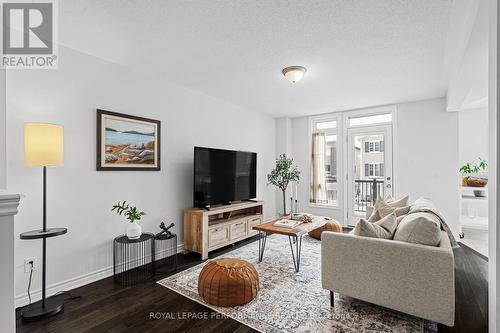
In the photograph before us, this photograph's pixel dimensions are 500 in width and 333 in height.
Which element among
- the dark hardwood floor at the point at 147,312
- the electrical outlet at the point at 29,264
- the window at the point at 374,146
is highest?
the window at the point at 374,146

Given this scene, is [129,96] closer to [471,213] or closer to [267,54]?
[267,54]

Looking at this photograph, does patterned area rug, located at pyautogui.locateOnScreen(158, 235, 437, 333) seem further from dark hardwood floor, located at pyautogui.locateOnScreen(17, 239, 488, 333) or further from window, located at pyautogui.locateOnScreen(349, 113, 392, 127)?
window, located at pyautogui.locateOnScreen(349, 113, 392, 127)

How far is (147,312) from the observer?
2.21 metres

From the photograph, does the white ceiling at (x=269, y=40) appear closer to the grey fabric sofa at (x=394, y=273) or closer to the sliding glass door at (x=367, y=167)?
the sliding glass door at (x=367, y=167)

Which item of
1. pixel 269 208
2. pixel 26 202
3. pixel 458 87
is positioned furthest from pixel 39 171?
pixel 458 87

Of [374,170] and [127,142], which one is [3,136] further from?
[374,170]

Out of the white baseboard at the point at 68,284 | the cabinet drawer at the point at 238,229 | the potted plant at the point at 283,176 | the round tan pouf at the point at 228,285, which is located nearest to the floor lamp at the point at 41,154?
the white baseboard at the point at 68,284

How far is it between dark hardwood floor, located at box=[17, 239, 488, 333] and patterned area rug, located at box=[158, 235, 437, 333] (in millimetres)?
142

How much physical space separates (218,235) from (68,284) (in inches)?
71.3

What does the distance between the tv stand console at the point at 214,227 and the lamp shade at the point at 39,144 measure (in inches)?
73.3

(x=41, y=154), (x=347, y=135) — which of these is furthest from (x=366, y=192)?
(x=41, y=154)

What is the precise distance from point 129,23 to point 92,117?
1.17 meters

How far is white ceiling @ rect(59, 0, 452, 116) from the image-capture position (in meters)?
2.02

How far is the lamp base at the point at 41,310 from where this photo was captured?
6.87ft
